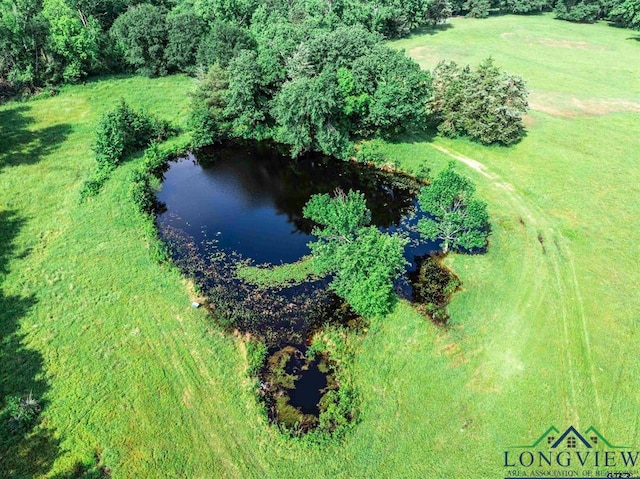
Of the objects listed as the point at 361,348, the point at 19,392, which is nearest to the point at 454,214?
the point at 361,348

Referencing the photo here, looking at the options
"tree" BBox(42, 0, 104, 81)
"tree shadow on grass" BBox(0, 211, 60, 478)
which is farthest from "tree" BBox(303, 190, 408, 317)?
"tree" BBox(42, 0, 104, 81)

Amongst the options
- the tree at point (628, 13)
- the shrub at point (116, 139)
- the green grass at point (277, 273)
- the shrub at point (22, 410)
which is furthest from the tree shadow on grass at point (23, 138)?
the tree at point (628, 13)

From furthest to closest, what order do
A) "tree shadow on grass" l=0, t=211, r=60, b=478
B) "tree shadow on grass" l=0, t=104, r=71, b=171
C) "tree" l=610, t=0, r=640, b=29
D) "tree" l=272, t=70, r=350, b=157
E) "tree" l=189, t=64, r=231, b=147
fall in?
1. "tree" l=610, t=0, r=640, b=29
2. "tree" l=189, t=64, r=231, b=147
3. "tree shadow on grass" l=0, t=104, r=71, b=171
4. "tree" l=272, t=70, r=350, b=157
5. "tree shadow on grass" l=0, t=211, r=60, b=478

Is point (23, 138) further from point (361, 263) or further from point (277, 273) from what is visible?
point (361, 263)

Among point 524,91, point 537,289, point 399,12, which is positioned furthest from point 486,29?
point 537,289

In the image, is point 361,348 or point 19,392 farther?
point 361,348

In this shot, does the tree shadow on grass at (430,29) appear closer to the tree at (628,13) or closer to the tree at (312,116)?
the tree at (628,13)

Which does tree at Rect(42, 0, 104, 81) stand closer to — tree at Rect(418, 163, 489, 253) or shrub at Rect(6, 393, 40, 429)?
shrub at Rect(6, 393, 40, 429)
